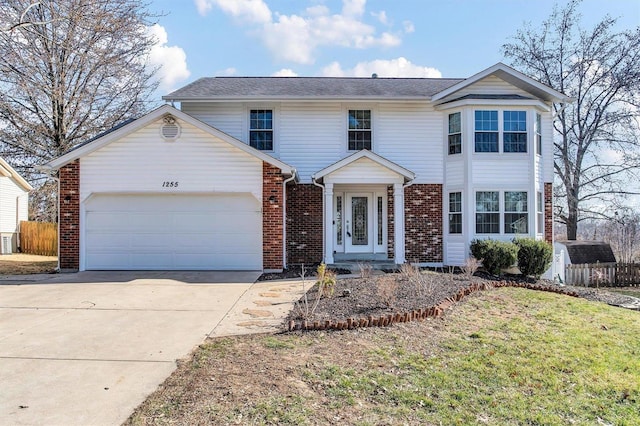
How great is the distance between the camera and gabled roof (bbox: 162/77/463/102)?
13.8 metres

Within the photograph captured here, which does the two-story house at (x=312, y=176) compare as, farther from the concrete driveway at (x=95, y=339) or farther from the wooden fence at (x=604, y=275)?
the wooden fence at (x=604, y=275)

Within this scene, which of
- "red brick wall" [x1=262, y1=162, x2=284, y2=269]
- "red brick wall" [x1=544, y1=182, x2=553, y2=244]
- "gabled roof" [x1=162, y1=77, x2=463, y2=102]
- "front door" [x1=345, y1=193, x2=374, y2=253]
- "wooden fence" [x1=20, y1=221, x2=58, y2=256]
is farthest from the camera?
"wooden fence" [x1=20, y1=221, x2=58, y2=256]

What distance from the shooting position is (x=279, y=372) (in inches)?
176

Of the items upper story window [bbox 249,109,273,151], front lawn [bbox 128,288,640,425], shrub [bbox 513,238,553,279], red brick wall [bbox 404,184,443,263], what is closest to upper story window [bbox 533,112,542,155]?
shrub [bbox 513,238,553,279]

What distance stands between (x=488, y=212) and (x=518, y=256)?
1.91m

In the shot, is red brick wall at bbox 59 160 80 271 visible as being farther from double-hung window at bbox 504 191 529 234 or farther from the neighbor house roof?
the neighbor house roof

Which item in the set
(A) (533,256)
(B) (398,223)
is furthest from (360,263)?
(A) (533,256)

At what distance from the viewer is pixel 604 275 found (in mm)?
16672

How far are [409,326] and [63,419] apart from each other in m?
4.47

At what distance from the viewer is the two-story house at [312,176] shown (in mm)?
12086

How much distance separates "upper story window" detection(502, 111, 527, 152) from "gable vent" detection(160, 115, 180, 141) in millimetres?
10357

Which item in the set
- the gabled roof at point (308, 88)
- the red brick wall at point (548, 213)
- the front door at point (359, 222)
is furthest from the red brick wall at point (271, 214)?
the red brick wall at point (548, 213)

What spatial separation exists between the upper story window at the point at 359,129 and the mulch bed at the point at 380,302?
18.8ft

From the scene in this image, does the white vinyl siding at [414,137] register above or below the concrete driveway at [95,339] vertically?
above
